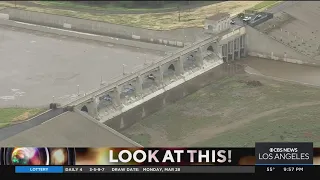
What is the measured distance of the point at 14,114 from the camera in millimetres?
79062

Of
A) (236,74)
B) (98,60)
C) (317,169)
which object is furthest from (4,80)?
(317,169)

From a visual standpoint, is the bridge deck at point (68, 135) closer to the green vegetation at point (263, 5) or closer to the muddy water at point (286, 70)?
the muddy water at point (286, 70)

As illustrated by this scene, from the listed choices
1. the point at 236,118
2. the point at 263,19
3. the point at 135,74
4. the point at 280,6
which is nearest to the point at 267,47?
the point at 263,19

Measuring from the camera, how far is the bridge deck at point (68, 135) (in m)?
70.8

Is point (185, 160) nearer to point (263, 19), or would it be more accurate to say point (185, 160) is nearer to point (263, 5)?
point (263, 19)

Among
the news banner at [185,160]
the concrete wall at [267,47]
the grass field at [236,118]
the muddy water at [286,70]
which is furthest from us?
the concrete wall at [267,47]

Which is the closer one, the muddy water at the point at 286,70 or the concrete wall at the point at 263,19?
the muddy water at the point at 286,70

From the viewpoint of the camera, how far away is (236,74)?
3954 inches

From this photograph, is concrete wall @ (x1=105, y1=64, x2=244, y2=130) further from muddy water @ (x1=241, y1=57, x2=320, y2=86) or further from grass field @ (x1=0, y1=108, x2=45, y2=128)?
grass field @ (x1=0, y1=108, x2=45, y2=128)

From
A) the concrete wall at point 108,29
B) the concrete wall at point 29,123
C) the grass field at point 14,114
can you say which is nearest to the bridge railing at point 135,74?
the concrete wall at point 29,123

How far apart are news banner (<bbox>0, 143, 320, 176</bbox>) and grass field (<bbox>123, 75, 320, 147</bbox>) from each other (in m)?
20.4

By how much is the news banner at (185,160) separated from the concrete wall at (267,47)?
49174 millimetres

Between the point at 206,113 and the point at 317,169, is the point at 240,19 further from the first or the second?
the point at 317,169

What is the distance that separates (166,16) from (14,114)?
42306mm
